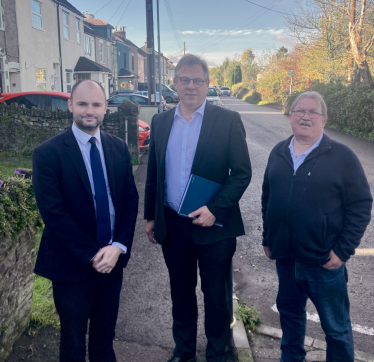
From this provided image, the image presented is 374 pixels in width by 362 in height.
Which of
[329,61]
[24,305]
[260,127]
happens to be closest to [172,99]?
[329,61]

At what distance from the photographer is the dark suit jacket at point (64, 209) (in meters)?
2.28

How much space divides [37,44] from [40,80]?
6.36ft

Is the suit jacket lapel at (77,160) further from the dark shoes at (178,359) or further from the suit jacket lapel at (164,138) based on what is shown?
the dark shoes at (178,359)

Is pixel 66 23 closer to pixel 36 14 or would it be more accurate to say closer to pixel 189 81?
pixel 36 14

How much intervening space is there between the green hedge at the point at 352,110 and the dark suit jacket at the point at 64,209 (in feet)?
46.5

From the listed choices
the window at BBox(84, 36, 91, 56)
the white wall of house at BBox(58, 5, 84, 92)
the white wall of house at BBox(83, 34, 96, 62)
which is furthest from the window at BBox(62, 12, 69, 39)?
the window at BBox(84, 36, 91, 56)

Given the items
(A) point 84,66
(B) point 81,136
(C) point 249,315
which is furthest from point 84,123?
(A) point 84,66

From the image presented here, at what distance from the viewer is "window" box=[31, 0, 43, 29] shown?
1980cm

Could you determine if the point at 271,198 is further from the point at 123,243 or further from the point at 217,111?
the point at 123,243

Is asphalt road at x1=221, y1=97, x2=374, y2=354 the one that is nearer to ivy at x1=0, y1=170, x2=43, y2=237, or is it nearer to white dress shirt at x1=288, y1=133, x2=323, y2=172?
white dress shirt at x1=288, y1=133, x2=323, y2=172

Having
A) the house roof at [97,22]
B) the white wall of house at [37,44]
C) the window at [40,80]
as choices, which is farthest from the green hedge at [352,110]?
the house roof at [97,22]

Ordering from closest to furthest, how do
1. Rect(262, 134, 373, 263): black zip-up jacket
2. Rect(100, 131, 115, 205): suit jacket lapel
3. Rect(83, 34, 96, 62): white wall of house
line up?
Rect(262, 134, 373, 263): black zip-up jacket < Rect(100, 131, 115, 205): suit jacket lapel < Rect(83, 34, 96, 62): white wall of house

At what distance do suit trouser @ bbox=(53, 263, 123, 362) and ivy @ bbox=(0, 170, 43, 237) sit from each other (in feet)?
2.45

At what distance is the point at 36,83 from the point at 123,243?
20.3 metres
